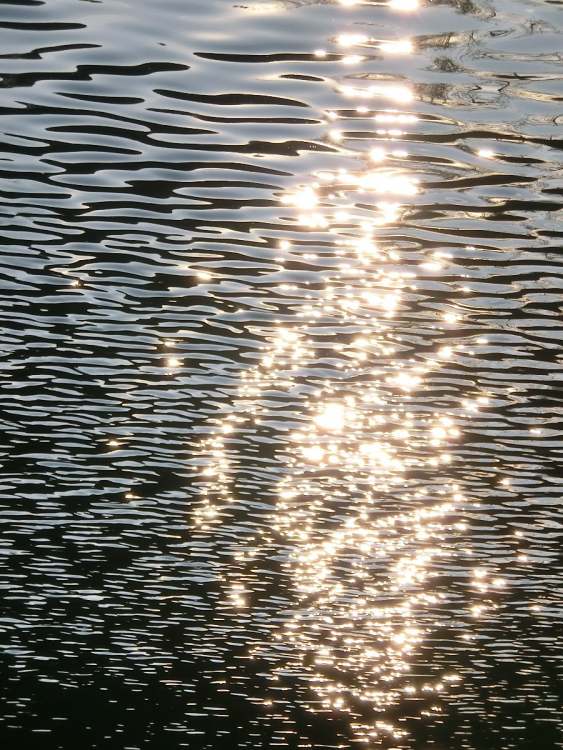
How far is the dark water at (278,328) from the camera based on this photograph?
4.05 meters

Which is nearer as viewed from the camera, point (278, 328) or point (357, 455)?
point (278, 328)

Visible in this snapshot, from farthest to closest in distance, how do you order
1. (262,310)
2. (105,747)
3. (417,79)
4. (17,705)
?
(105,747) → (17,705) → (262,310) → (417,79)

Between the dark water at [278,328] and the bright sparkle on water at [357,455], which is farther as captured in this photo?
the bright sparkle on water at [357,455]

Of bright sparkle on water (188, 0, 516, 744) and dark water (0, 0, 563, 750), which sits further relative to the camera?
bright sparkle on water (188, 0, 516, 744)

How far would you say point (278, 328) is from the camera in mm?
5734

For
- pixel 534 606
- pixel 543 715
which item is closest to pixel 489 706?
pixel 543 715

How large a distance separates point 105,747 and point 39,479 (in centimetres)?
1100

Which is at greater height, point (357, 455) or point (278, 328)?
point (278, 328)

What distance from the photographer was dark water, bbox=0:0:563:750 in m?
4.05

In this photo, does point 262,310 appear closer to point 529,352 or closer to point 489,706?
point 529,352

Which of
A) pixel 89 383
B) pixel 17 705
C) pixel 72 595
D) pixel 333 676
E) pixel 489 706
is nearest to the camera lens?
Result: pixel 89 383

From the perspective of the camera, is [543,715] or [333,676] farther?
[543,715]

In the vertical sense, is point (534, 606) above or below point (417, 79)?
below

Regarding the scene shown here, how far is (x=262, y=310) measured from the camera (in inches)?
220
